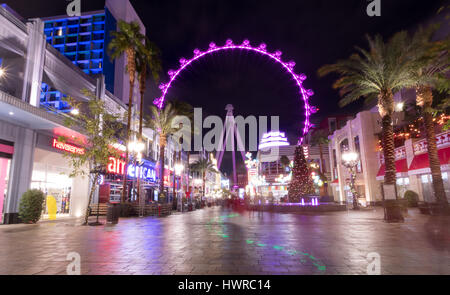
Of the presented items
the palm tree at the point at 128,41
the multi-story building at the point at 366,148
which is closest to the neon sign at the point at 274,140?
the multi-story building at the point at 366,148

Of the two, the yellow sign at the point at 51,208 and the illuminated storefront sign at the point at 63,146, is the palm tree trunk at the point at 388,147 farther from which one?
the yellow sign at the point at 51,208

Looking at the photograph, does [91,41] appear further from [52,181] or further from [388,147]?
[388,147]

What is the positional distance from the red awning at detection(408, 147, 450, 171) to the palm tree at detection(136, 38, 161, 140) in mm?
28036

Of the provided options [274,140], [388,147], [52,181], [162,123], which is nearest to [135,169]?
[52,181]

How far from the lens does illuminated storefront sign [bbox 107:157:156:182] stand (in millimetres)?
26969

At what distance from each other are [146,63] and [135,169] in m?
11.3

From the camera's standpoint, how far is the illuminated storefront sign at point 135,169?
26969mm

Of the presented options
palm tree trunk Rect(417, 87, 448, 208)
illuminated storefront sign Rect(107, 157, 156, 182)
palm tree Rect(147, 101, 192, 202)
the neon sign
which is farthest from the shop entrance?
the neon sign

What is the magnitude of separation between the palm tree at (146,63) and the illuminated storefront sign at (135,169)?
492 cm

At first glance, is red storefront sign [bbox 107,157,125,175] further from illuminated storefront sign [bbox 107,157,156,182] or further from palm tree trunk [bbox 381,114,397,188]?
palm tree trunk [bbox 381,114,397,188]

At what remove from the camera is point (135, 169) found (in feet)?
92.2
